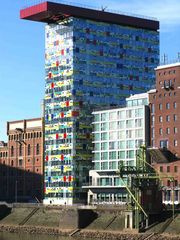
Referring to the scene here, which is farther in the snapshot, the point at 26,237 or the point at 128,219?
the point at 26,237

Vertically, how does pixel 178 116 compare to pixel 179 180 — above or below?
above

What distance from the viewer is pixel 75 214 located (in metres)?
160

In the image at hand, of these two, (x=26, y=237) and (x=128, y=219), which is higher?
(x=128, y=219)

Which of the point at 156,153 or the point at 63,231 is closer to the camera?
the point at 63,231

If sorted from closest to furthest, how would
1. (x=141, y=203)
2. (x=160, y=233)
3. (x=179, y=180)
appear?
(x=160, y=233) → (x=141, y=203) → (x=179, y=180)

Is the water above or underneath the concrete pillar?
underneath

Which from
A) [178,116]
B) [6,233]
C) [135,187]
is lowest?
[6,233]

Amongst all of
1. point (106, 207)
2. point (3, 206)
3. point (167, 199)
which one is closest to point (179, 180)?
point (167, 199)

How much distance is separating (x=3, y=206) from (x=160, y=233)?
66.7 m

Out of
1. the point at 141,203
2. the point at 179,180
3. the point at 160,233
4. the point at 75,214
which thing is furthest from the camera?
the point at 179,180

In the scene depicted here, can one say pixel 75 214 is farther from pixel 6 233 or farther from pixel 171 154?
pixel 171 154

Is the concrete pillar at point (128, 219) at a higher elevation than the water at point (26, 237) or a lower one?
higher

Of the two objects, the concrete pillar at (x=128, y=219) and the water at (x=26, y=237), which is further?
the water at (x=26, y=237)

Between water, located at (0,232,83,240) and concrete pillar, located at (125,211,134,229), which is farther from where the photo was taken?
water, located at (0,232,83,240)
